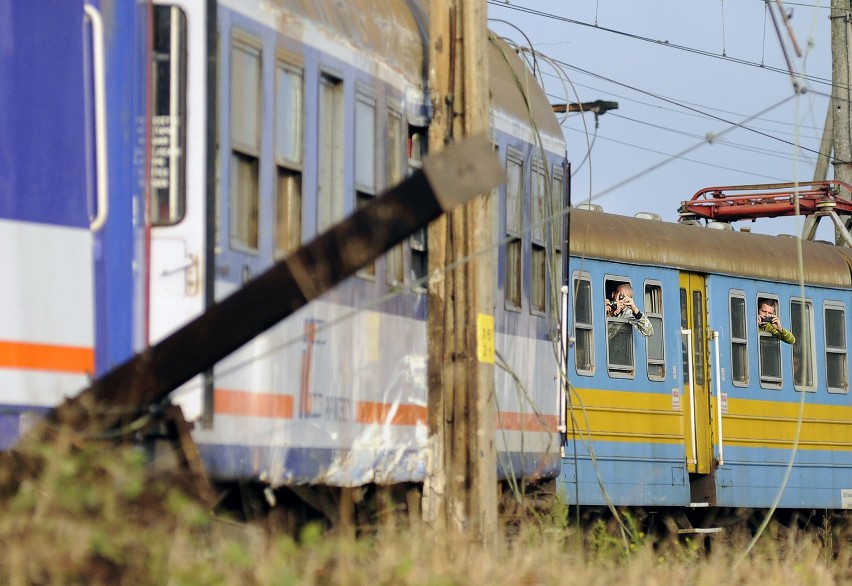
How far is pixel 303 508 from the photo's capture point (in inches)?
354

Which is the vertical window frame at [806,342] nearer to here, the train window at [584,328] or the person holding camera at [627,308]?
the person holding camera at [627,308]

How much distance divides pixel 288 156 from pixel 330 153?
525 mm

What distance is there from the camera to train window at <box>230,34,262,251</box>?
773 cm

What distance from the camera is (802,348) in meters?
18.3

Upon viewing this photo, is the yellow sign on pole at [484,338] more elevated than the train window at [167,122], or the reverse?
the train window at [167,122]

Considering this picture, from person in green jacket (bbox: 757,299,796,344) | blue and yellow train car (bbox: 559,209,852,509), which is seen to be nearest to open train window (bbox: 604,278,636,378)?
blue and yellow train car (bbox: 559,209,852,509)

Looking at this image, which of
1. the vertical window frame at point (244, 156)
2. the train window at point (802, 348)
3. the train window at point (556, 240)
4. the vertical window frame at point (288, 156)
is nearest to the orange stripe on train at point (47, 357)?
the vertical window frame at point (244, 156)

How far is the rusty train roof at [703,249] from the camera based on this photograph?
16172mm

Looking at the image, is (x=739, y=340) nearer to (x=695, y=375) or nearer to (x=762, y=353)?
(x=762, y=353)

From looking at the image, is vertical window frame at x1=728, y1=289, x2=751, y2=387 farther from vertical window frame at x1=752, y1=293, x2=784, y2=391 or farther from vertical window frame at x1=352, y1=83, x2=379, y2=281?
vertical window frame at x1=352, y1=83, x2=379, y2=281

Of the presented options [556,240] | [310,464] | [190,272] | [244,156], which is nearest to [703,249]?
[556,240]

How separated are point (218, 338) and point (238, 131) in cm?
190

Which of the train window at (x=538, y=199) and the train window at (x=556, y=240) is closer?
the train window at (x=538, y=199)

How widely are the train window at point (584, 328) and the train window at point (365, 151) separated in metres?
6.49
